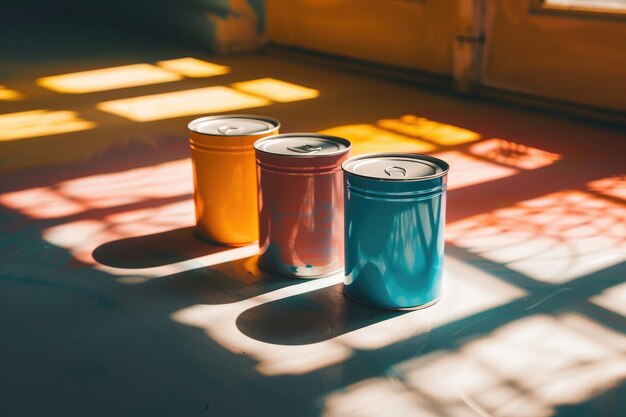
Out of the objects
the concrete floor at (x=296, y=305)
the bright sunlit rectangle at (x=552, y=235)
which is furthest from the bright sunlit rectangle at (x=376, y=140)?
the bright sunlit rectangle at (x=552, y=235)

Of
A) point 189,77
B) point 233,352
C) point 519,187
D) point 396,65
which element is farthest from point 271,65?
point 233,352

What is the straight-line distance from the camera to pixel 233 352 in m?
2.62

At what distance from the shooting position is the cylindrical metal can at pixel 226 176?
3318mm

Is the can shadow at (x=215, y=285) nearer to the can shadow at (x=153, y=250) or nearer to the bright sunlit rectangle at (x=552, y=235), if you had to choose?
the can shadow at (x=153, y=250)

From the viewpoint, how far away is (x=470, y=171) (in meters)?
4.52

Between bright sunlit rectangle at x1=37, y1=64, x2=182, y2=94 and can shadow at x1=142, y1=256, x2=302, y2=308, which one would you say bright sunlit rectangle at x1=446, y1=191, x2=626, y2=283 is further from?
bright sunlit rectangle at x1=37, y1=64, x2=182, y2=94

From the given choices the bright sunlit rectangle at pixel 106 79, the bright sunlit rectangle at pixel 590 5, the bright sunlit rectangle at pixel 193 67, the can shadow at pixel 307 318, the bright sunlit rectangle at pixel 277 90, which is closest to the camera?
the can shadow at pixel 307 318

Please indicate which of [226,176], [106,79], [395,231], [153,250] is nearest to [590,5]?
[226,176]

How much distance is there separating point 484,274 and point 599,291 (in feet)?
1.38

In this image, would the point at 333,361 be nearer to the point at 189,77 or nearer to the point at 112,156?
the point at 112,156

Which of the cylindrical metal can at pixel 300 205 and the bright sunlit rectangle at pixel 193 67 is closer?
the cylindrical metal can at pixel 300 205

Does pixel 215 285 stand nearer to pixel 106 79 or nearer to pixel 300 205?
pixel 300 205

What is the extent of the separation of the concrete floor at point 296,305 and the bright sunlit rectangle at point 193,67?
2349mm

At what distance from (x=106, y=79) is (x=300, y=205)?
464 cm
